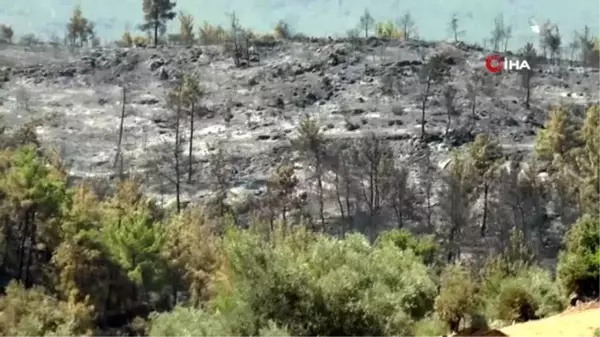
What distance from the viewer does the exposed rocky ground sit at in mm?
95438

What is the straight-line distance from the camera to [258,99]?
357 feet

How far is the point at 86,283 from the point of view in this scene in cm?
4653

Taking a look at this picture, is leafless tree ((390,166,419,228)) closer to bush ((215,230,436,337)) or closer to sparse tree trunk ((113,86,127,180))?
sparse tree trunk ((113,86,127,180))

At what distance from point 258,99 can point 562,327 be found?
85817 mm

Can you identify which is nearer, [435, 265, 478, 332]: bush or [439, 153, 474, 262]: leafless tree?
[435, 265, 478, 332]: bush

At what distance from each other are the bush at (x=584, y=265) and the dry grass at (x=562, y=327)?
8.87ft

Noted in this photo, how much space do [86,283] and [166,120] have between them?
198 ft

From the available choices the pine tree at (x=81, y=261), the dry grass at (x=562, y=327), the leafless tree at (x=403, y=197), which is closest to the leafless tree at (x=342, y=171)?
the leafless tree at (x=403, y=197)

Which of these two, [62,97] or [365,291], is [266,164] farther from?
[365,291]

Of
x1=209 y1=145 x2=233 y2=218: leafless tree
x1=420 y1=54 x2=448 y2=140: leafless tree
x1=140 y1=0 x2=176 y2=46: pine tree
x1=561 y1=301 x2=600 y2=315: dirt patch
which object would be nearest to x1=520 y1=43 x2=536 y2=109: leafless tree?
x1=420 y1=54 x2=448 y2=140: leafless tree

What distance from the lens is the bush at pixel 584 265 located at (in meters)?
29.0

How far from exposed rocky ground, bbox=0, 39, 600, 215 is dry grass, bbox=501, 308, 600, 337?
61.5 meters

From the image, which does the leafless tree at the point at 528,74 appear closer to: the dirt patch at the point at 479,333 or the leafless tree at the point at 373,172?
the leafless tree at the point at 373,172

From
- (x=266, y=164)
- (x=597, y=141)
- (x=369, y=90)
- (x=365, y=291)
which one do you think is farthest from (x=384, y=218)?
(x=365, y=291)
